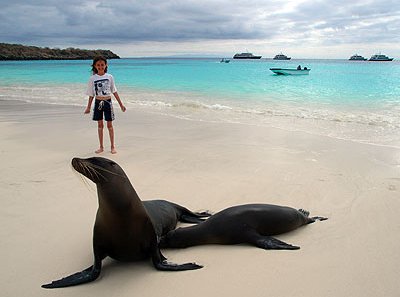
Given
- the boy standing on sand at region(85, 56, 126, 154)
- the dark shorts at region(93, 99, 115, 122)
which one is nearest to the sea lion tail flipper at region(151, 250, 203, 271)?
the boy standing on sand at region(85, 56, 126, 154)

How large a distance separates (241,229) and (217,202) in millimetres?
1063

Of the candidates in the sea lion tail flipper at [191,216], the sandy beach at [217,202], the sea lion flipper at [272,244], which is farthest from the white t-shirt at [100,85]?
the sea lion flipper at [272,244]

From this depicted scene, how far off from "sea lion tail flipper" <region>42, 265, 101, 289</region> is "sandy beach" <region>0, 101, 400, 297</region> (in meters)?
0.04

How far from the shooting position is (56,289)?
108 inches

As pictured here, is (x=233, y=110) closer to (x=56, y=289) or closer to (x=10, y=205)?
(x=10, y=205)

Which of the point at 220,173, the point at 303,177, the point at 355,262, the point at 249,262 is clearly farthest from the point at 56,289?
the point at 303,177

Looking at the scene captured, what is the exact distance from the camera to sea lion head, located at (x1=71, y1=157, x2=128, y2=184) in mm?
2705

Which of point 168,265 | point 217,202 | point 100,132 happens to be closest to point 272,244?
point 168,265

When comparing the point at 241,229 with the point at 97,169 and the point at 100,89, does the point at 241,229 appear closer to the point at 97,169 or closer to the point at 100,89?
the point at 97,169

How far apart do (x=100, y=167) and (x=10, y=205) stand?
2.13m

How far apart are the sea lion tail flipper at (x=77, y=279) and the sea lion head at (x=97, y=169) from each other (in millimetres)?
681

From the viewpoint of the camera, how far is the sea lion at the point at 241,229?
3.42 meters

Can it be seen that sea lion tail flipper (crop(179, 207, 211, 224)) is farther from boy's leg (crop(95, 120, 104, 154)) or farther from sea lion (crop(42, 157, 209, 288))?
boy's leg (crop(95, 120, 104, 154))

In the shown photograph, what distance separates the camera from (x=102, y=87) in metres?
6.88
